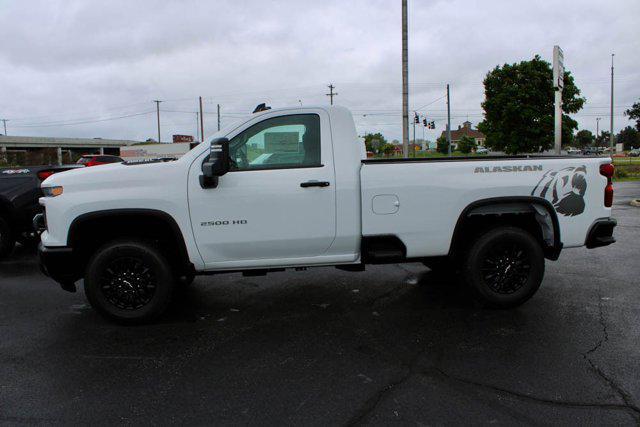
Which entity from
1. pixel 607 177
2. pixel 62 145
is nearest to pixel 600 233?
pixel 607 177

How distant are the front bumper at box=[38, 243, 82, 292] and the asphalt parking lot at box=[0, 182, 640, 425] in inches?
21.0

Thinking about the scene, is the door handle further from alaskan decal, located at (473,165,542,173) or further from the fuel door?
alaskan decal, located at (473,165,542,173)

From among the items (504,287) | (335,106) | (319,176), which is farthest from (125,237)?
(504,287)

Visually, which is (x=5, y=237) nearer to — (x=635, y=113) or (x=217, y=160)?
(x=217, y=160)

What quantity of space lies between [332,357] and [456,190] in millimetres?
1939

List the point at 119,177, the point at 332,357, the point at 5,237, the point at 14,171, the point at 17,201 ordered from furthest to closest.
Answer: the point at 14,171, the point at 5,237, the point at 17,201, the point at 119,177, the point at 332,357

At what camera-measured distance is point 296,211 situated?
4.50 m

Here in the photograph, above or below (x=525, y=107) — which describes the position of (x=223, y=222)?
below

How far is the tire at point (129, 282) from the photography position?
4.52m

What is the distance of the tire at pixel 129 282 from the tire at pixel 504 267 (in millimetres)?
2923

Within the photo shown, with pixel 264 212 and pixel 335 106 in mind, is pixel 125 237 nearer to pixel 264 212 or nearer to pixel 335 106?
pixel 264 212

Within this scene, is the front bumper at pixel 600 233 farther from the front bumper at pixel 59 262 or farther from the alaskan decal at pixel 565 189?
the front bumper at pixel 59 262

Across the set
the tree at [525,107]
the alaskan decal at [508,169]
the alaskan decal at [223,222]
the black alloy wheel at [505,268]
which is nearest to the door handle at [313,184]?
the alaskan decal at [223,222]

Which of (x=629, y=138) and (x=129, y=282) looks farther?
(x=629, y=138)
